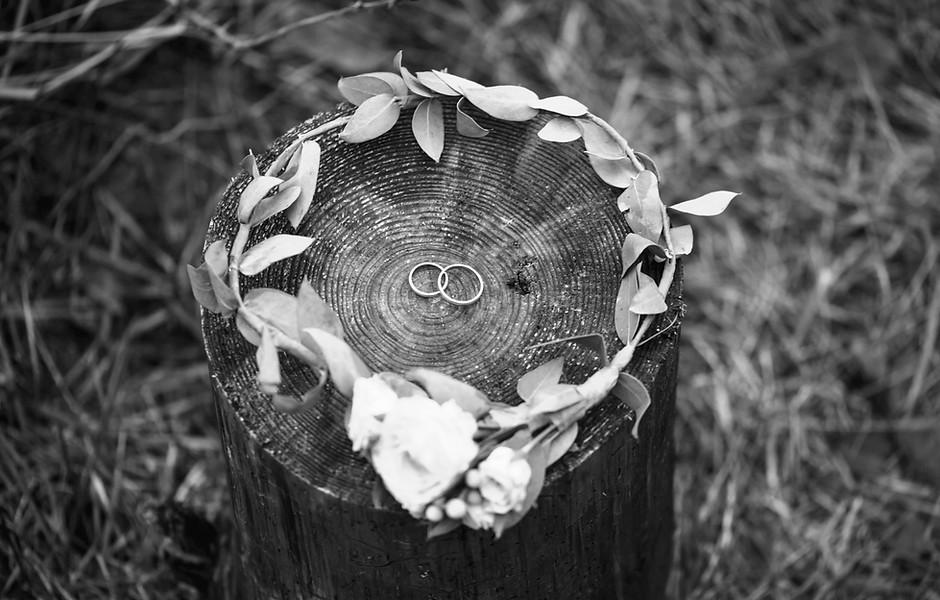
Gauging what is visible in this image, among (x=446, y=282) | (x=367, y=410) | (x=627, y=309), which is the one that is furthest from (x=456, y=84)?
(x=367, y=410)

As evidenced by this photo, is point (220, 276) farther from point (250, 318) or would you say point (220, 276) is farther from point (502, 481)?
point (502, 481)

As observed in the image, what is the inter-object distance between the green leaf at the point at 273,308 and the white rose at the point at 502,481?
26cm

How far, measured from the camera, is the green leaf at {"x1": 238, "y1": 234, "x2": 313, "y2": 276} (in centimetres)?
105

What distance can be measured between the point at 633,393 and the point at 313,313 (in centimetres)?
35

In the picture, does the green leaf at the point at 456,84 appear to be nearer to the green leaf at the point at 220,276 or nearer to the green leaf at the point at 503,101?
the green leaf at the point at 503,101

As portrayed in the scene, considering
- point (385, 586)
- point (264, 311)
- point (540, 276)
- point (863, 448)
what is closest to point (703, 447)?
point (863, 448)

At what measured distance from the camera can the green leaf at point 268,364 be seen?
96 centimetres

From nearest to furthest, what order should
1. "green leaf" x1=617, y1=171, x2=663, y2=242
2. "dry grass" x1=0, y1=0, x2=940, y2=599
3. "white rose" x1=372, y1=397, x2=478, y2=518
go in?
Result: "white rose" x1=372, y1=397, x2=478, y2=518
"green leaf" x1=617, y1=171, x2=663, y2=242
"dry grass" x1=0, y1=0, x2=940, y2=599

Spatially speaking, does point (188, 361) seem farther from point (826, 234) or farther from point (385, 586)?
point (826, 234)

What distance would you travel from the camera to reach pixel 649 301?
3.47 feet

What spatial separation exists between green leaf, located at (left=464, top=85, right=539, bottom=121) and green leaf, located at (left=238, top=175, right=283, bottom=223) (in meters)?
0.27

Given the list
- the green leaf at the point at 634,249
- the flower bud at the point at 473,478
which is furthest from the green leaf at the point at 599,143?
the flower bud at the point at 473,478

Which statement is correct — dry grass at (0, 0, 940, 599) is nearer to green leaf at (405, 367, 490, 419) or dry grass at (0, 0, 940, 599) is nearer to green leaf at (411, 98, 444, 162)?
green leaf at (411, 98, 444, 162)

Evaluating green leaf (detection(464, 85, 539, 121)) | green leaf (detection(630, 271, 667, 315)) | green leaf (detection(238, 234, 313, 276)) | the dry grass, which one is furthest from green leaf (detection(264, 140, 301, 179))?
the dry grass
